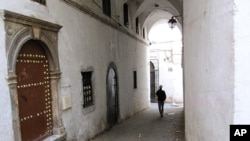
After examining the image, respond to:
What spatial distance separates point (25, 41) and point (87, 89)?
3.07 meters

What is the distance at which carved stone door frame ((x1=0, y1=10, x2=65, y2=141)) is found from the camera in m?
3.60

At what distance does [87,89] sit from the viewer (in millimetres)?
6844

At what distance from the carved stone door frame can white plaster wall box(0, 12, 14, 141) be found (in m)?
0.06

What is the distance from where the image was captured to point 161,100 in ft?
40.8

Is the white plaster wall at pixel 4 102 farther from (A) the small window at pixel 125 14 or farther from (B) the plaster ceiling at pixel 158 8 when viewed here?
(B) the plaster ceiling at pixel 158 8

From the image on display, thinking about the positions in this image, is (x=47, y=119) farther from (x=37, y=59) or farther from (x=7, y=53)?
(x=7, y=53)

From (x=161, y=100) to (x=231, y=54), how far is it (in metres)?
10.5

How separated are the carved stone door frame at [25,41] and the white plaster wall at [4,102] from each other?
58 millimetres

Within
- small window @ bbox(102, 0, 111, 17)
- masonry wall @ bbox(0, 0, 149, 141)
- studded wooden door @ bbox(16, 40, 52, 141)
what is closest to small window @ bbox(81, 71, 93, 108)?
masonry wall @ bbox(0, 0, 149, 141)

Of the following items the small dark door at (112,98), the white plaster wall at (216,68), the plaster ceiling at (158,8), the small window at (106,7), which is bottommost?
the small dark door at (112,98)

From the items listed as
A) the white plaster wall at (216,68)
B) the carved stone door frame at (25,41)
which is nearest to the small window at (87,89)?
the carved stone door frame at (25,41)

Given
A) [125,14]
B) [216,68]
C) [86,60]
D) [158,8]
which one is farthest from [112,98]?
[158,8]

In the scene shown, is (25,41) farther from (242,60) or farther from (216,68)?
(242,60)

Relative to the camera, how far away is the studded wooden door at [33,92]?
4109 mm
